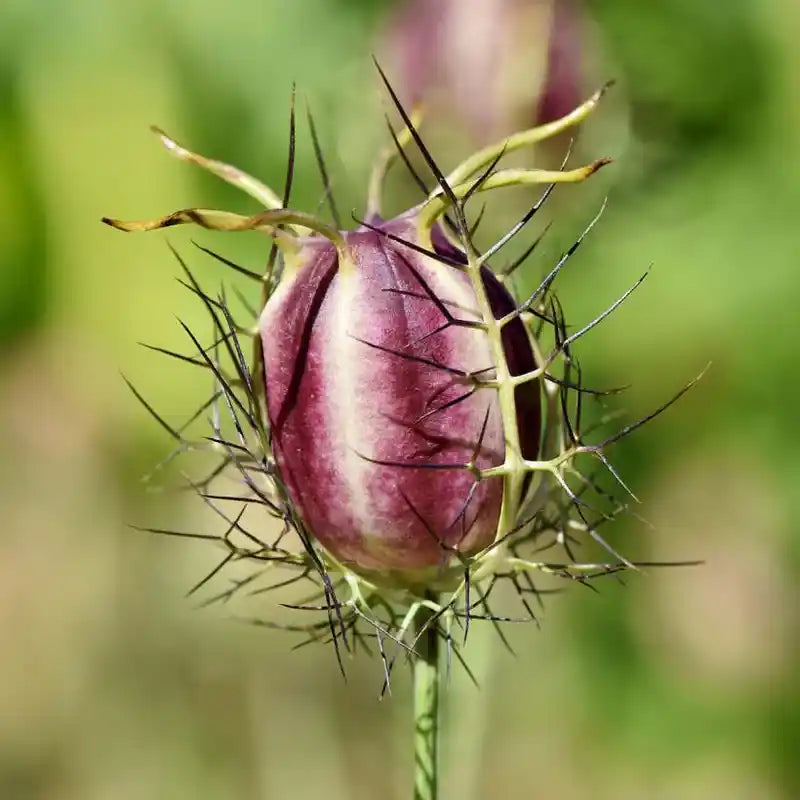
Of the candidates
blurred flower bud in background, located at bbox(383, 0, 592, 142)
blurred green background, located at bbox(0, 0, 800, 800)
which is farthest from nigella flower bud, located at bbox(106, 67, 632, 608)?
blurred green background, located at bbox(0, 0, 800, 800)

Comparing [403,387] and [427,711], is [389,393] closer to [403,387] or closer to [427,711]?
[403,387]

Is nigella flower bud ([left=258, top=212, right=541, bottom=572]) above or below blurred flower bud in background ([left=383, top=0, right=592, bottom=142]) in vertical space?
below

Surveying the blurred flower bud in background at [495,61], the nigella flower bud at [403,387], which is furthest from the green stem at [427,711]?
the blurred flower bud in background at [495,61]

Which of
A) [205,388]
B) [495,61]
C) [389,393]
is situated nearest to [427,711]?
[389,393]

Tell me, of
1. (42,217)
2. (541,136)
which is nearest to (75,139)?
(42,217)

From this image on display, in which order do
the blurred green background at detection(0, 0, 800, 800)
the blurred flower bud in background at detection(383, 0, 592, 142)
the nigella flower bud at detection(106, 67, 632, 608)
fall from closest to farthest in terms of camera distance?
the nigella flower bud at detection(106, 67, 632, 608), the blurred flower bud in background at detection(383, 0, 592, 142), the blurred green background at detection(0, 0, 800, 800)

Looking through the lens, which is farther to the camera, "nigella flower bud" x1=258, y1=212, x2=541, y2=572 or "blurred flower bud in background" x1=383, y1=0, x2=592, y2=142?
"blurred flower bud in background" x1=383, y1=0, x2=592, y2=142

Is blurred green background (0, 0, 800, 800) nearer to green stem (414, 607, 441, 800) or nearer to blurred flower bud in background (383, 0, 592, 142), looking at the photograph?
blurred flower bud in background (383, 0, 592, 142)
